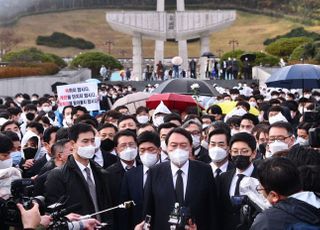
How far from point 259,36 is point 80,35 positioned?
56.0 ft

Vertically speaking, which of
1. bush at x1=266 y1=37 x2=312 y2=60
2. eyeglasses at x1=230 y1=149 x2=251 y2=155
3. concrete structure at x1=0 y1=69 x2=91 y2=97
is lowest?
concrete structure at x1=0 y1=69 x2=91 y2=97

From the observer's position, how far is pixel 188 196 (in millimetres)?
6719

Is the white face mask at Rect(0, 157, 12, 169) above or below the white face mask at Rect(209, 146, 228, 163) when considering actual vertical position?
above

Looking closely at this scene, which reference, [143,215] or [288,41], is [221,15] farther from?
[143,215]

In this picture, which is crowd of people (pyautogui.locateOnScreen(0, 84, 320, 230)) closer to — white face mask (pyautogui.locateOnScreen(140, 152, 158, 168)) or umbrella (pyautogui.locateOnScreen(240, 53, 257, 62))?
white face mask (pyautogui.locateOnScreen(140, 152, 158, 168))

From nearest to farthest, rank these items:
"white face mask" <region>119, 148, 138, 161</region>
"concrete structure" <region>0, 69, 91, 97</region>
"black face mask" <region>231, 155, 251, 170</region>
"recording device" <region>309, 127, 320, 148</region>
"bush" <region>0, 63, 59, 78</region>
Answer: "recording device" <region>309, 127, 320, 148</region> < "black face mask" <region>231, 155, 251, 170</region> < "white face mask" <region>119, 148, 138, 161</region> < "concrete structure" <region>0, 69, 91, 97</region> < "bush" <region>0, 63, 59, 78</region>

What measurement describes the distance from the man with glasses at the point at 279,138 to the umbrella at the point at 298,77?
6.16m

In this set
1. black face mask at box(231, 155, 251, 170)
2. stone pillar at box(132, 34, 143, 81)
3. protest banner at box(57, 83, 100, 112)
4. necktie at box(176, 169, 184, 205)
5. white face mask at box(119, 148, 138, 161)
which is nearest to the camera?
necktie at box(176, 169, 184, 205)

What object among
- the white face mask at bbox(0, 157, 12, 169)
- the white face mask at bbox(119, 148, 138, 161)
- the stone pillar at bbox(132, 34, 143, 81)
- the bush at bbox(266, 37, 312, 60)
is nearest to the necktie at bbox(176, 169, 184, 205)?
the white face mask at bbox(119, 148, 138, 161)

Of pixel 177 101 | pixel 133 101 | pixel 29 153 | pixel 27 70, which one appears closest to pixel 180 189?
pixel 29 153

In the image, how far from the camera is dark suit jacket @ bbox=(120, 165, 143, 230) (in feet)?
23.9

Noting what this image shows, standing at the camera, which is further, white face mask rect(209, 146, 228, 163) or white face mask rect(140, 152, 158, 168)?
white face mask rect(209, 146, 228, 163)

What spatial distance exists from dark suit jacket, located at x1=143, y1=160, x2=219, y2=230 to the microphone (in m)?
0.29

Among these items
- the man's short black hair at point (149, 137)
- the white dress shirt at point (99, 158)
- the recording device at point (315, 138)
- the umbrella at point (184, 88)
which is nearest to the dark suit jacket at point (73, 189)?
the man's short black hair at point (149, 137)
